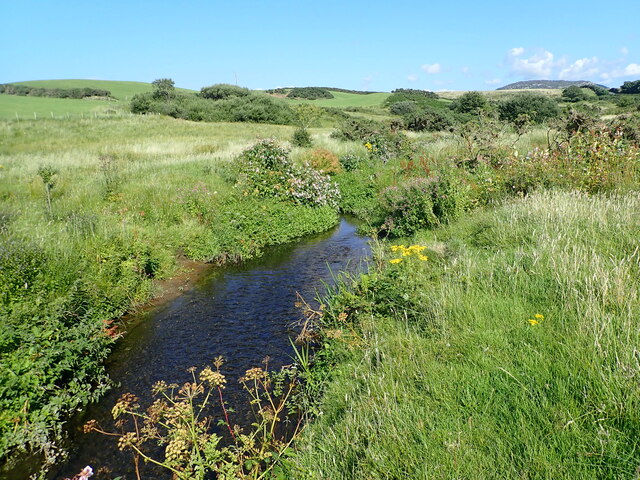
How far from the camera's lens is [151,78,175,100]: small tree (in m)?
57.9

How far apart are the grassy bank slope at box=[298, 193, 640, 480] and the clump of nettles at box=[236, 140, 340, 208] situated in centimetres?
864

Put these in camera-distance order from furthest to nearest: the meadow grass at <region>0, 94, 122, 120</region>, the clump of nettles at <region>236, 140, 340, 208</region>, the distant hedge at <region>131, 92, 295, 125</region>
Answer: the distant hedge at <region>131, 92, 295, 125</region>
the meadow grass at <region>0, 94, 122, 120</region>
the clump of nettles at <region>236, 140, 340, 208</region>

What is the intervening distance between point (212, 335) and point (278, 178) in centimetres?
852

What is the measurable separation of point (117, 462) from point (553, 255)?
543cm

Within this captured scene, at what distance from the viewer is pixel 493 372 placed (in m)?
3.18

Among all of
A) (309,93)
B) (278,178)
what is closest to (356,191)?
(278,178)

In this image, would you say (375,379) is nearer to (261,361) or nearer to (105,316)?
(261,361)

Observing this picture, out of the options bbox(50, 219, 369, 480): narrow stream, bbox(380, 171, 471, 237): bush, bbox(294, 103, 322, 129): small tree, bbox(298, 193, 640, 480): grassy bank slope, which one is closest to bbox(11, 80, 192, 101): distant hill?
bbox(294, 103, 322, 129): small tree

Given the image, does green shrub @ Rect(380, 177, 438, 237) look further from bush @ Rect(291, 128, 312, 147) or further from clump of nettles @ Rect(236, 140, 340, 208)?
bush @ Rect(291, 128, 312, 147)

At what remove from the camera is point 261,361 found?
18.5 feet

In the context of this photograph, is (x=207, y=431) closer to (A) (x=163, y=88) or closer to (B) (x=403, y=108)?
(B) (x=403, y=108)

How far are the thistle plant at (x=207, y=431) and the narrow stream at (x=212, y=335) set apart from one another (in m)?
0.22

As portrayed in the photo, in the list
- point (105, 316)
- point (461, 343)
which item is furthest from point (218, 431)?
point (105, 316)

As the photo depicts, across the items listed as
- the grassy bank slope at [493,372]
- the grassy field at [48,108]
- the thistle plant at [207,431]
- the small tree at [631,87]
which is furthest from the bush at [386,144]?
the small tree at [631,87]
